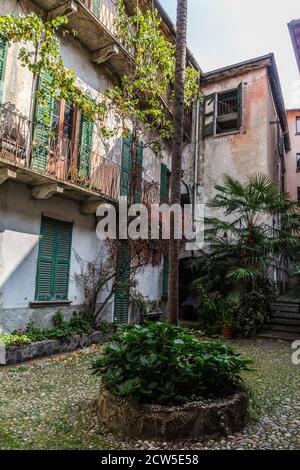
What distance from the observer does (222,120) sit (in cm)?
1512

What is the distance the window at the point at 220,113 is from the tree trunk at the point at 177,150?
8829 millimetres

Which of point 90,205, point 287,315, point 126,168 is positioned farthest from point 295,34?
point 287,315

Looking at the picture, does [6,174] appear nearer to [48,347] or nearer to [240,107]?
[48,347]

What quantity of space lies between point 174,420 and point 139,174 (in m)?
8.67

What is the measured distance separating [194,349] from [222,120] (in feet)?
41.9

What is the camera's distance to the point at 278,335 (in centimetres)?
1034

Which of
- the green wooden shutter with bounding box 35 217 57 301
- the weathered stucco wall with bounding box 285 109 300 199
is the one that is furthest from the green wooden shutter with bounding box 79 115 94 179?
the weathered stucco wall with bounding box 285 109 300 199

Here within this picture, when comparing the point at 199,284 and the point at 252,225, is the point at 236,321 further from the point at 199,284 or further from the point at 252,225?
the point at 252,225

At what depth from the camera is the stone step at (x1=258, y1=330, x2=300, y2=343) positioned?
10.0 metres

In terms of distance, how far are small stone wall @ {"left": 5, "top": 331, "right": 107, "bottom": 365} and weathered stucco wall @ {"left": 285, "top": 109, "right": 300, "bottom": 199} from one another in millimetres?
20391

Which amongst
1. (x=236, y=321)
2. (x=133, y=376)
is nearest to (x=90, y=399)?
(x=133, y=376)

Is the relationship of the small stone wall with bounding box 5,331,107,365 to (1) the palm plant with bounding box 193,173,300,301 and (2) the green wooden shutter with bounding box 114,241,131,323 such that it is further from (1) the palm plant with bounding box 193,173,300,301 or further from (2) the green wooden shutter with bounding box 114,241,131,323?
(1) the palm plant with bounding box 193,173,300,301

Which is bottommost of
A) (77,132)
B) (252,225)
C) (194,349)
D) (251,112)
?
(194,349)

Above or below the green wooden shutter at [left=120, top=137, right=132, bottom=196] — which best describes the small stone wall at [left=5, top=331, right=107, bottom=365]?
below
